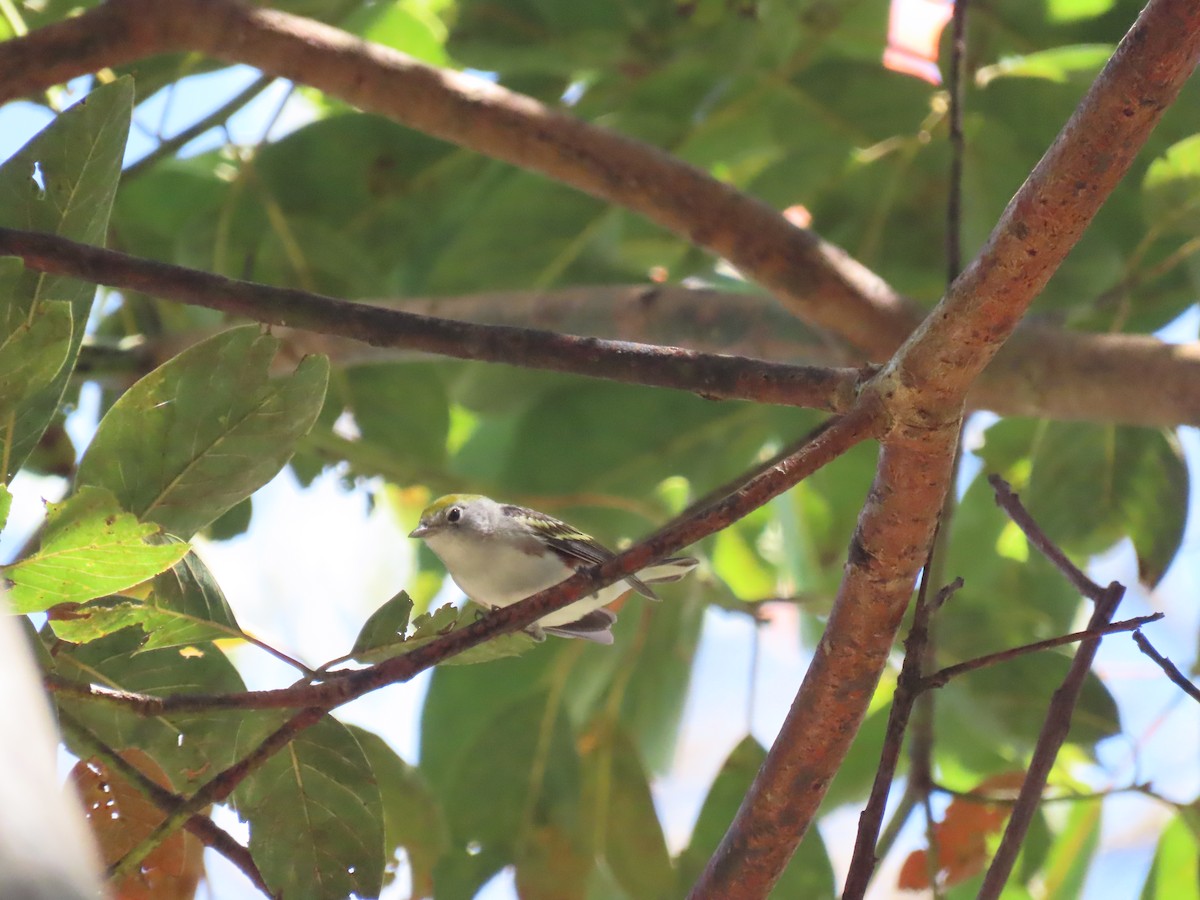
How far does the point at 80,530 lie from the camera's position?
2.25ft

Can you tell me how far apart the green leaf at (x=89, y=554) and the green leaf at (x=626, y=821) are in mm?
962

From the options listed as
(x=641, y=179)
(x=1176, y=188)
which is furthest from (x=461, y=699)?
(x=1176, y=188)

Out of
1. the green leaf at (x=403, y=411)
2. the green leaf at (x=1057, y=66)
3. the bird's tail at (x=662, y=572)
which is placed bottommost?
the bird's tail at (x=662, y=572)

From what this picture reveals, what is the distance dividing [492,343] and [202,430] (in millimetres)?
252

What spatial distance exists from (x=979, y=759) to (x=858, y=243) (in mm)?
843

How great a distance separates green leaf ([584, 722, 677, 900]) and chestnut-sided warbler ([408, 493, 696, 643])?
12.9 inches

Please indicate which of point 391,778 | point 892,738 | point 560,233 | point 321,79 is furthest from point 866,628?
point 560,233

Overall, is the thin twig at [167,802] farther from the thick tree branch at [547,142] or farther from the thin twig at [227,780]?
the thick tree branch at [547,142]

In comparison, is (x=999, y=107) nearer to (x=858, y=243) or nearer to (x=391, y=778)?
(x=858, y=243)

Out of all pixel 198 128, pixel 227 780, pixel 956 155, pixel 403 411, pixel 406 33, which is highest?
pixel 406 33

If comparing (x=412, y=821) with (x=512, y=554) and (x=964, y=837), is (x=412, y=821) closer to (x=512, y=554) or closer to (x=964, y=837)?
(x=512, y=554)

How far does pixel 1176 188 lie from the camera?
1.31 m

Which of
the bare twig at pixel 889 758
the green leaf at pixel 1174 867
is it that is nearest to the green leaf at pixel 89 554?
the bare twig at pixel 889 758

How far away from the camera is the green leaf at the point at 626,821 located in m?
1.47
